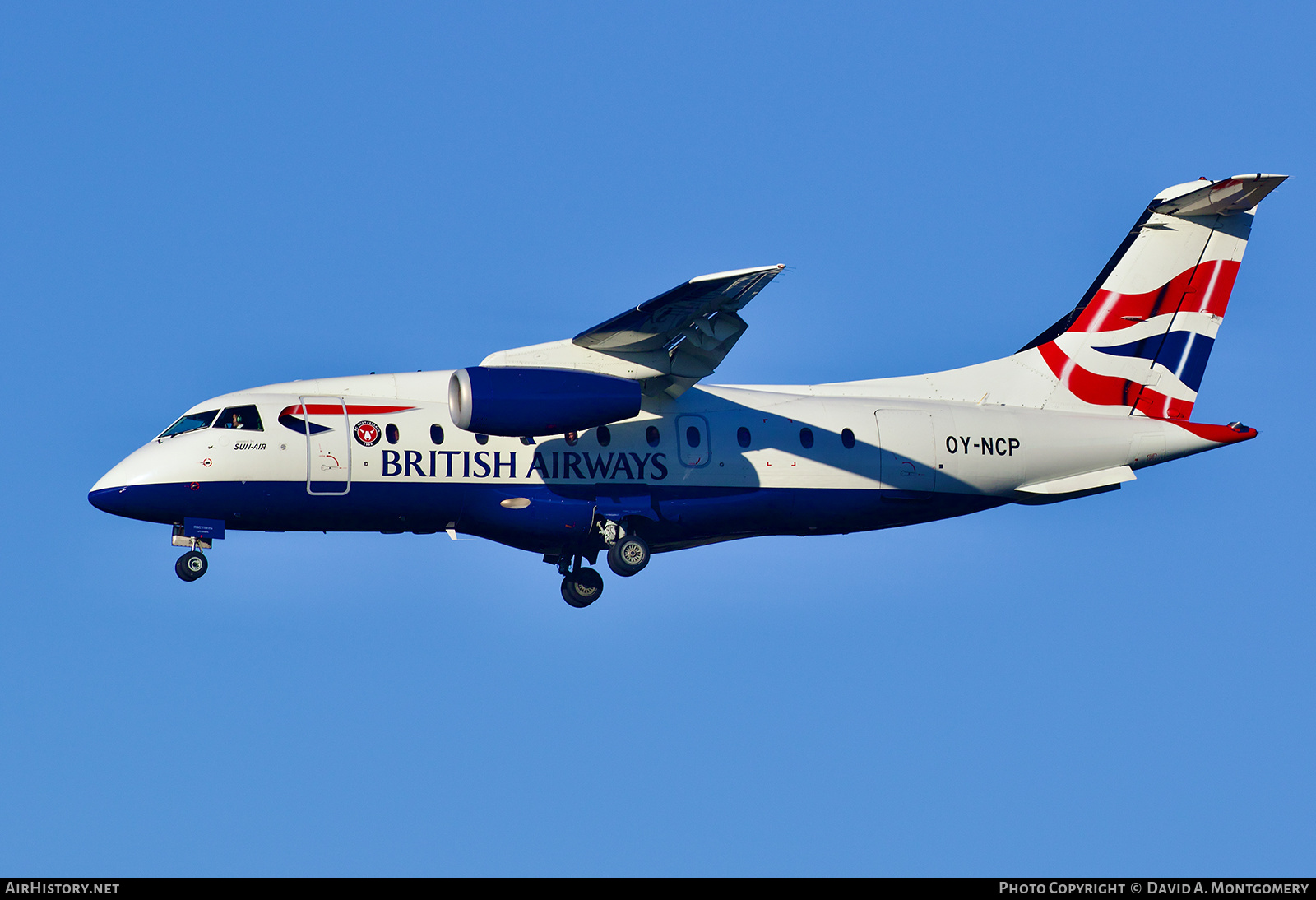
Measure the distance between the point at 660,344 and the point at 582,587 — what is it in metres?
3.89

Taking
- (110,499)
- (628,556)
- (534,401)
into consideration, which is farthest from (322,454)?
(628,556)

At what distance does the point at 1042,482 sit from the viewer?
76.0 ft

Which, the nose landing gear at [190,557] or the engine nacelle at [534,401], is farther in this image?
the nose landing gear at [190,557]

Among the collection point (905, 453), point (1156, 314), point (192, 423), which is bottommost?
point (905, 453)

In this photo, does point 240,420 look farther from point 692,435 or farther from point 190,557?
point 692,435

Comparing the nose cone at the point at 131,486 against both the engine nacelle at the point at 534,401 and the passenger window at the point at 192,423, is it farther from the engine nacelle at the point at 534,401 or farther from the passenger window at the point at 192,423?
the engine nacelle at the point at 534,401

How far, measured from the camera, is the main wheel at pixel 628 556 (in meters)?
21.3

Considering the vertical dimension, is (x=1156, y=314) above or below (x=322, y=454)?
above

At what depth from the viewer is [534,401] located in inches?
768

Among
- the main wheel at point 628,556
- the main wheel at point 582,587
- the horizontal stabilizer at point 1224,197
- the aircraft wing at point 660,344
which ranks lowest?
the main wheel at point 582,587

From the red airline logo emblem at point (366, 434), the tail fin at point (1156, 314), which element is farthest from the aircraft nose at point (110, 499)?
the tail fin at point (1156, 314)

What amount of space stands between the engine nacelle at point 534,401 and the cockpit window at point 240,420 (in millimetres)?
2450

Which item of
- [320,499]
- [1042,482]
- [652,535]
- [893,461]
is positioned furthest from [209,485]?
[1042,482]
